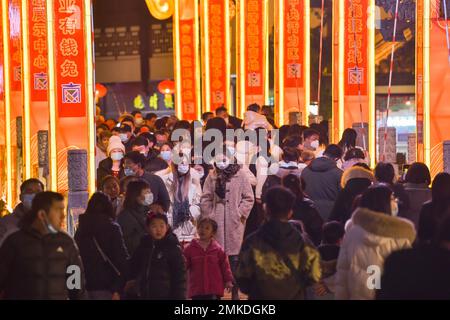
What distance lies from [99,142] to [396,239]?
9.31 metres

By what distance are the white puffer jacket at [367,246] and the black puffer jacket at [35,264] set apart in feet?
6.24

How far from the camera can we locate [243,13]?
2459 cm

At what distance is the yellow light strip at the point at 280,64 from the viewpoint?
72.2ft

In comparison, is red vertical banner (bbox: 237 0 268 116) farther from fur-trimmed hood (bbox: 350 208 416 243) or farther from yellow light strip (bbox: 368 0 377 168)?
fur-trimmed hood (bbox: 350 208 416 243)

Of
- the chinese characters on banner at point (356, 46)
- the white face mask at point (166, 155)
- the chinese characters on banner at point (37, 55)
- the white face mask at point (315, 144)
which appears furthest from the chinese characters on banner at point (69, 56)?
the chinese characters on banner at point (356, 46)

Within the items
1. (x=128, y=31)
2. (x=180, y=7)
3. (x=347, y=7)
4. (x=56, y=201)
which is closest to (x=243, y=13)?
(x=180, y=7)

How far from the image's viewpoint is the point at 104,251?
855cm

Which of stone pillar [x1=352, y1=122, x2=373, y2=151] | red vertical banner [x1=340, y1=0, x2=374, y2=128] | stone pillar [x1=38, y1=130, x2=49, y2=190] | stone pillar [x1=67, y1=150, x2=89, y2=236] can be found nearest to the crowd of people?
stone pillar [x1=67, y1=150, x2=89, y2=236]

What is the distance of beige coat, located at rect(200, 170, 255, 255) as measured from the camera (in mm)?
11117

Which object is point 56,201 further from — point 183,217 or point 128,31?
point 128,31

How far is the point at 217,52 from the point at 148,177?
15.1 m

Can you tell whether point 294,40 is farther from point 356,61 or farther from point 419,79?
point 419,79

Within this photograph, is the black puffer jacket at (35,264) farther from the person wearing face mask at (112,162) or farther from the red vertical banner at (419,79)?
the red vertical banner at (419,79)

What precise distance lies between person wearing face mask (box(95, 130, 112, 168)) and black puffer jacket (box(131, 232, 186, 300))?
259 inches
